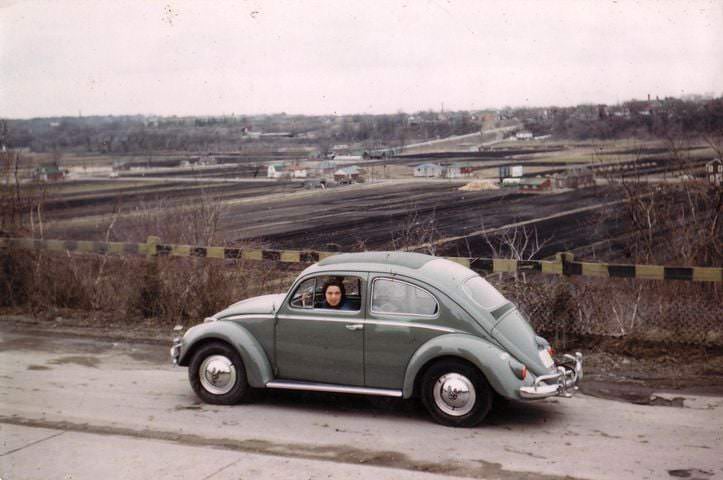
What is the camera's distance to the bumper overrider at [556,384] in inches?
293

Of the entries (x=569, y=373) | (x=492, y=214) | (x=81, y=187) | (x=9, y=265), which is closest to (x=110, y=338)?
(x=9, y=265)

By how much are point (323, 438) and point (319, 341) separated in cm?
106

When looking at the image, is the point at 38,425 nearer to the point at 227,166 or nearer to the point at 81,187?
the point at 227,166

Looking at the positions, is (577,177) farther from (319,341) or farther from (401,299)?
(319,341)

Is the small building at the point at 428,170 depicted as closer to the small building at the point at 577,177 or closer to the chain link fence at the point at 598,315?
the small building at the point at 577,177

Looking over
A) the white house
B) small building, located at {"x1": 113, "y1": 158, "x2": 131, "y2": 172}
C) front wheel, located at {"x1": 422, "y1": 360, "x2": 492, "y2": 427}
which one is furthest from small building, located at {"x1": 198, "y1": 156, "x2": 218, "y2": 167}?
front wheel, located at {"x1": 422, "y1": 360, "x2": 492, "y2": 427}

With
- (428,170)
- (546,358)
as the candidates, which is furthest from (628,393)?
(428,170)

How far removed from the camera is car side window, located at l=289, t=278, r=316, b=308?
8.39m

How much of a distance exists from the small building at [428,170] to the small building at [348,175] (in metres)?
2.96

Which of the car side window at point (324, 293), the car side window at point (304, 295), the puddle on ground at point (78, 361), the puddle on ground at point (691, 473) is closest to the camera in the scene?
the puddle on ground at point (691, 473)

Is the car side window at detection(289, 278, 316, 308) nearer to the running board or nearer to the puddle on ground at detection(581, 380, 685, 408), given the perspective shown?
the running board

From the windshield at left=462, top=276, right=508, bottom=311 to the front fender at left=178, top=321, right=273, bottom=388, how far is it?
220cm

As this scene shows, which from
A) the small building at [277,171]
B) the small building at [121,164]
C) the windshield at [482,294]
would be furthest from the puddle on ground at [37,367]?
the small building at [121,164]

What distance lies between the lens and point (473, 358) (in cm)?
753
